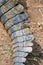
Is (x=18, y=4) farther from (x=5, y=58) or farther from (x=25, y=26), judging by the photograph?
(x=5, y=58)

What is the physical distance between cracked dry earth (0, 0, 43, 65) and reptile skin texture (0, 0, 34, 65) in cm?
9

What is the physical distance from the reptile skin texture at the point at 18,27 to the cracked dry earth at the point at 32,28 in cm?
9

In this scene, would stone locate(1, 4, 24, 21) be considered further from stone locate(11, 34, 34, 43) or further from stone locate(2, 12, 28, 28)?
stone locate(11, 34, 34, 43)

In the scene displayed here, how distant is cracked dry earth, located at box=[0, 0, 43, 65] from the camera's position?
326cm

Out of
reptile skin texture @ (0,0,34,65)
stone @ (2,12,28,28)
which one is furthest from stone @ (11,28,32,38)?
stone @ (2,12,28,28)

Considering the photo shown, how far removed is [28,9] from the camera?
3.29m

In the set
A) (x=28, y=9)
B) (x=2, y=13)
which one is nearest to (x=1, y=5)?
(x=2, y=13)

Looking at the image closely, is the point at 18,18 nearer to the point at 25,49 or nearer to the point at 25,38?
the point at 25,38

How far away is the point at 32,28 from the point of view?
10.8ft

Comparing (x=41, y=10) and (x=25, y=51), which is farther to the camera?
(x=41, y=10)

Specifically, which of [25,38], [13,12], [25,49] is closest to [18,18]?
[13,12]

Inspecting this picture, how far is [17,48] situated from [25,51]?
10 cm

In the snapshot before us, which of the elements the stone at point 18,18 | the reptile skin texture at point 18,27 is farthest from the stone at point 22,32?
the stone at point 18,18

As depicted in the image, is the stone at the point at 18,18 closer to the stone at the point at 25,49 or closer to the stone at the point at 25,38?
the stone at the point at 25,38
